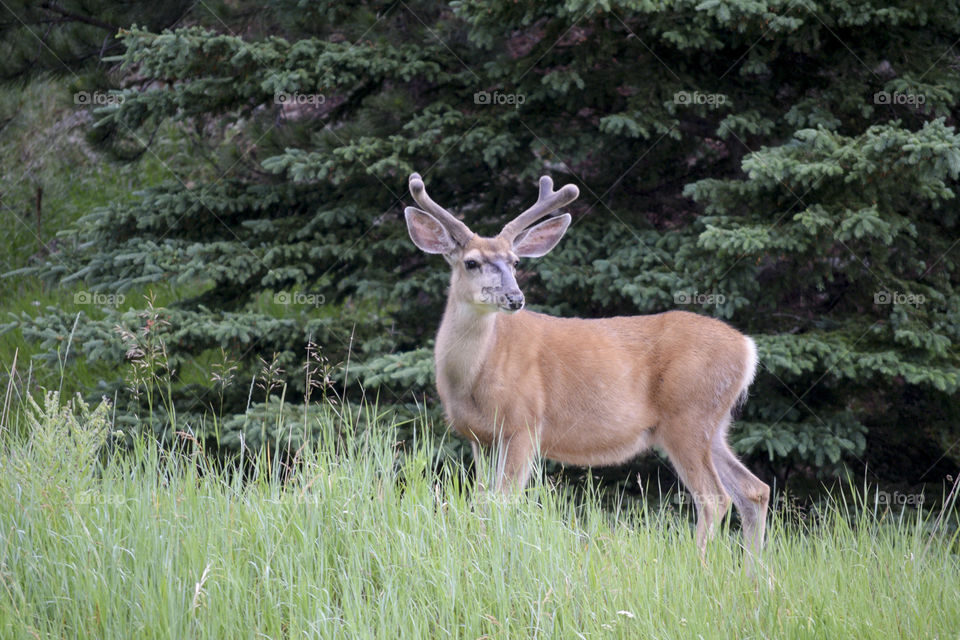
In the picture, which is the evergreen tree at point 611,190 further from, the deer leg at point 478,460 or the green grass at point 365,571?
the green grass at point 365,571

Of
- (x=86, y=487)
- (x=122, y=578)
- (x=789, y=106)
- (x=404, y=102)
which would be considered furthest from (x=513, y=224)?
(x=122, y=578)

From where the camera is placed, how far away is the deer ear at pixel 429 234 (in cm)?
600

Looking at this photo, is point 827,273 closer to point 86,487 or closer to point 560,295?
Result: point 560,295

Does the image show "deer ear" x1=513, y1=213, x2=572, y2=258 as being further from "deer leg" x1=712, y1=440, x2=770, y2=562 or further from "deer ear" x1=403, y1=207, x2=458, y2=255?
"deer leg" x1=712, y1=440, x2=770, y2=562

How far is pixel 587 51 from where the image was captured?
22.4 ft

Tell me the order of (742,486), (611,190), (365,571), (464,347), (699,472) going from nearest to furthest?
(365,571)
(464,347)
(699,472)
(742,486)
(611,190)

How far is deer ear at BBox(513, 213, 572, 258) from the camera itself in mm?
6227

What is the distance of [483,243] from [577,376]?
100 cm

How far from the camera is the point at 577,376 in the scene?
Result: 20.5 ft

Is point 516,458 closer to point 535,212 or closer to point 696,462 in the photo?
point 696,462

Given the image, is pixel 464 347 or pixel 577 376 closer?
pixel 464 347

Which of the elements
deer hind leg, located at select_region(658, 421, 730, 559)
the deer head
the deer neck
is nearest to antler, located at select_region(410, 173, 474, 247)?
the deer head

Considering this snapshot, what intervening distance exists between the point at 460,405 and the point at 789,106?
3351 mm

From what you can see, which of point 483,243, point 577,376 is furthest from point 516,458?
point 483,243
